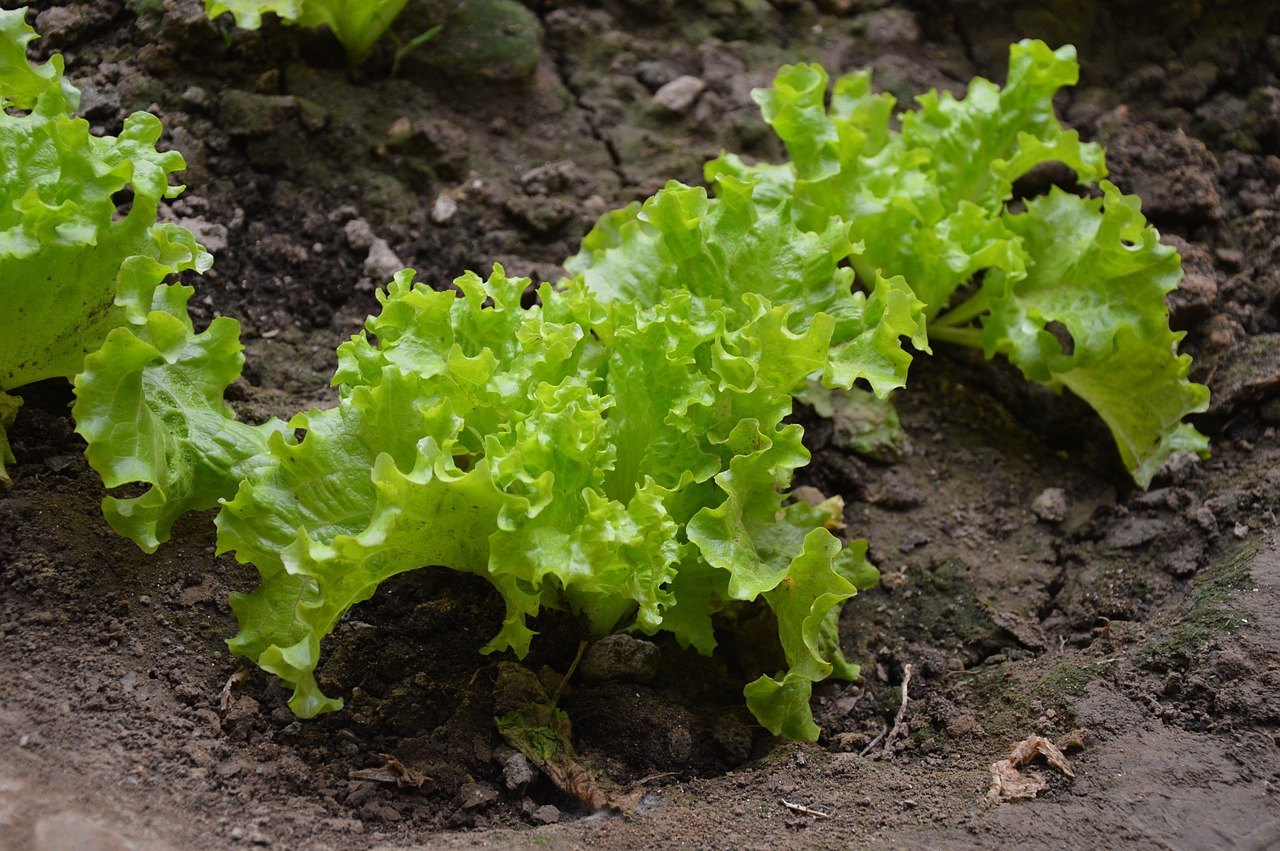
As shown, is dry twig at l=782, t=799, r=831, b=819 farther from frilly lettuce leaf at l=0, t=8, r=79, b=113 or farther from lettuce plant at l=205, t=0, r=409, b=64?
lettuce plant at l=205, t=0, r=409, b=64


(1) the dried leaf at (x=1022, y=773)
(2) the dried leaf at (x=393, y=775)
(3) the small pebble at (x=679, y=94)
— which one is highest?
(3) the small pebble at (x=679, y=94)

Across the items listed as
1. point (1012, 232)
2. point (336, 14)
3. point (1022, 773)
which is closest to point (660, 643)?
point (1022, 773)

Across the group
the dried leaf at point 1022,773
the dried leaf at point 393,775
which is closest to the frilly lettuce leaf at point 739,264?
the dried leaf at point 1022,773

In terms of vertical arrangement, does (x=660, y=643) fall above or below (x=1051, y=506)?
below

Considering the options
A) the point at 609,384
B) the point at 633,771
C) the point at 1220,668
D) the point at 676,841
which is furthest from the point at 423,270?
the point at 1220,668

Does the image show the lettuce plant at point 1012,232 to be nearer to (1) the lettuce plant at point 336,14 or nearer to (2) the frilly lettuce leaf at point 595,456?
(2) the frilly lettuce leaf at point 595,456

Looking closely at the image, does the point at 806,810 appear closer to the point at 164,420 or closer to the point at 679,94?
the point at 164,420

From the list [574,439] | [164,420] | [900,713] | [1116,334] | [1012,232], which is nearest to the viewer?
[574,439]
